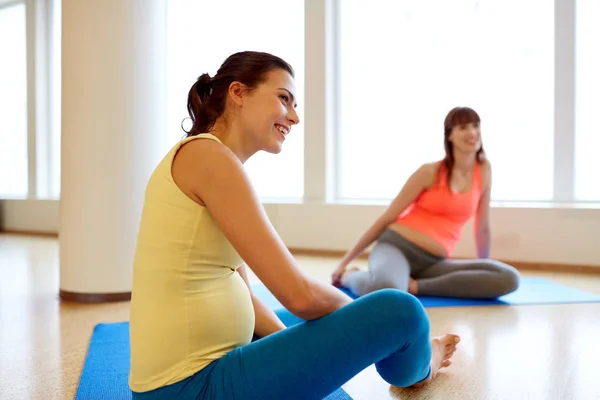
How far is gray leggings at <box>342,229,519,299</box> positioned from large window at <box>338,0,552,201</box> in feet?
5.63

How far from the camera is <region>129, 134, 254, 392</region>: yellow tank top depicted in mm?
1121

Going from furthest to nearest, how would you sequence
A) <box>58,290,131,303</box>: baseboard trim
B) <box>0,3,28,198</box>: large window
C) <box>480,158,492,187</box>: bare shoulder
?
<box>0,3,28,198</box>: large window < <box>480,158,492,187</box>: bare shoulder < <box>58,290,131,303</box>: baseboard trim

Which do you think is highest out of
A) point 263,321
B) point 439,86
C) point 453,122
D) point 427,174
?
point 439,86

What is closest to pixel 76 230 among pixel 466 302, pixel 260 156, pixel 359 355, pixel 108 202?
pixel 108 202

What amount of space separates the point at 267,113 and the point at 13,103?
718cm

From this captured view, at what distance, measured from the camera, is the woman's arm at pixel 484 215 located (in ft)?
10.0

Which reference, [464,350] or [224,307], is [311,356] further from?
[464,350]

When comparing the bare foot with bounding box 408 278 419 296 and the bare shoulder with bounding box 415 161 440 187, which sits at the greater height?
the bare shoulder with bounding box 415 161 440 187

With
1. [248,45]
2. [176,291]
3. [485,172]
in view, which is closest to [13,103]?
[248,45]

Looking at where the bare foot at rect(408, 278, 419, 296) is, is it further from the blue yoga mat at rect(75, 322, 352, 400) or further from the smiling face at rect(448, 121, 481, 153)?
the blue yoga mat at rect(75, 322, 352, 400)

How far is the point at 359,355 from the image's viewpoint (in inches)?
44.1

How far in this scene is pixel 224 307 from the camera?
117cm

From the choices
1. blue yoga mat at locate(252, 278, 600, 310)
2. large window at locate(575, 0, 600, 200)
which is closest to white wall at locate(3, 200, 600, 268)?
large window at locate(575, 0, 600, 200)

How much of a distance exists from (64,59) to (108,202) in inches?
29.8
